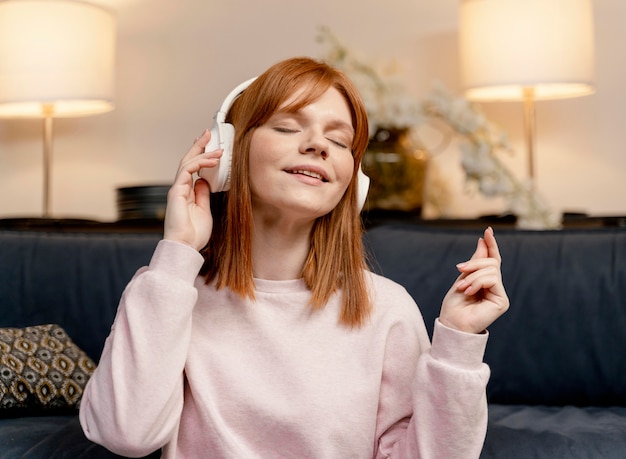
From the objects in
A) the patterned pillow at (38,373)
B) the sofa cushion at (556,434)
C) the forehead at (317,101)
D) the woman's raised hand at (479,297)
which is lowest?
the sofa cushion at (556,434)

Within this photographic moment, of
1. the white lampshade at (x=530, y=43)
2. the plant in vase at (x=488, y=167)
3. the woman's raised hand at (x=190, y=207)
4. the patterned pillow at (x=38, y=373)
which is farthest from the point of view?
the white lampshade at (x=530, y=43)

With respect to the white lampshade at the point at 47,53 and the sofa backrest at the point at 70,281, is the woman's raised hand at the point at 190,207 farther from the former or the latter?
the white lampshade at the point at 47,53

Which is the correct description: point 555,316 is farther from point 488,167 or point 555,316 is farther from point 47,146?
point 47,146

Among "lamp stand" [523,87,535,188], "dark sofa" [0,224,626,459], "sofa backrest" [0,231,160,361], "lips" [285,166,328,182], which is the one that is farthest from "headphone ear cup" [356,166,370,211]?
"lamp stand" [523,87,535,188]

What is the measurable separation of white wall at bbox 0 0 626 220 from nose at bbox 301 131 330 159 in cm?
155

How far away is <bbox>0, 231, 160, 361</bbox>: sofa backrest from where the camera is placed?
180cm

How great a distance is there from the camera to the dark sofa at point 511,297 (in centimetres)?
170

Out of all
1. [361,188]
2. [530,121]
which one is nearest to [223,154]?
[361,188]

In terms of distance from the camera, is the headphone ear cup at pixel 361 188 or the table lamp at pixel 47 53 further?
the table lamp at pixel 47 53

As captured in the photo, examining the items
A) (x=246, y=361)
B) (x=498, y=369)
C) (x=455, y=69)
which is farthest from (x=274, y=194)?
(x=455, y=69)

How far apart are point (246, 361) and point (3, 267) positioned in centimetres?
81

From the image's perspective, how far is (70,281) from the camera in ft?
6.01

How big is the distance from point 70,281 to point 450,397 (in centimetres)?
100

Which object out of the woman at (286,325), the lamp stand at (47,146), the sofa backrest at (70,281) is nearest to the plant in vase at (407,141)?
the sofa backrest at (70,281)
